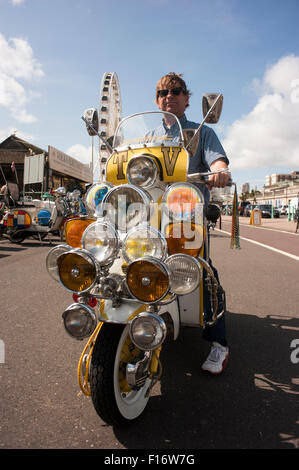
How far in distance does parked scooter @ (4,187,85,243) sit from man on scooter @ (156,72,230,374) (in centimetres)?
637

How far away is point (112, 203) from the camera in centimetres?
192

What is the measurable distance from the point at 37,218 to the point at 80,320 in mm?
8536

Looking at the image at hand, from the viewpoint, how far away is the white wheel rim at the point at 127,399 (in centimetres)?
167

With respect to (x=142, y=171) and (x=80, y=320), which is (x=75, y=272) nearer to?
(x=80, y=320)

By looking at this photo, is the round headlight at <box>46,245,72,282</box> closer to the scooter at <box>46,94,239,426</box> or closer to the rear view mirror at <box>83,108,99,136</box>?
the scooter at <box>46,94,239,426</box>

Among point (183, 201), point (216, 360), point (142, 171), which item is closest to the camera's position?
point (183, 201)

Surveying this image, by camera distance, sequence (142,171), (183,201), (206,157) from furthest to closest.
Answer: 1. (206,157)
2. (142,171)
3. (183,201)

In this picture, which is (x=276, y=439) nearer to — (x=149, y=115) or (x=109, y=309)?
(x=109, y=309)

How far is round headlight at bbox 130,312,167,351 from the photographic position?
1514mm

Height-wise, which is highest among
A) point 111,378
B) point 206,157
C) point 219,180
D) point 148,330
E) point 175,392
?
point 206,157

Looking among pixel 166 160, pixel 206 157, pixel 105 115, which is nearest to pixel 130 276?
pixel 166 160

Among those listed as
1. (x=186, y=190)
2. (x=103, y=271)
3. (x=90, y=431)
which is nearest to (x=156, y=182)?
(x=186, y=190)

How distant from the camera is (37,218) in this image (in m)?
9.64
